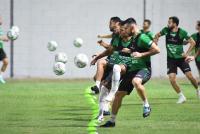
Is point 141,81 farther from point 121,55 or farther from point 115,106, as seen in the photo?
point 121,55

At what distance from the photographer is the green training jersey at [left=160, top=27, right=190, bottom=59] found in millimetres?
20250

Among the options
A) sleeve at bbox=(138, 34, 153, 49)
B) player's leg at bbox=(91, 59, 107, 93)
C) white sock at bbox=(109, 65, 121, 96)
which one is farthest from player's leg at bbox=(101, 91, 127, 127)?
player's leg at bbox=(91, 59, 107, 93)

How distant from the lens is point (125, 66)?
14836mm

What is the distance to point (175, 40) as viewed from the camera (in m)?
20.3

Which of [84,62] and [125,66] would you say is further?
[84,62]

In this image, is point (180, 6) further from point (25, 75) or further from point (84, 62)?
point (84, 62)

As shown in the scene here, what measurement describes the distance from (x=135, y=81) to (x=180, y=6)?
20124mm

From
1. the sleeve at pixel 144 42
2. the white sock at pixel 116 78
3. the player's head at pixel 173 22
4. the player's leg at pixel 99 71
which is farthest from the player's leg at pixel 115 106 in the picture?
the player's head at pixel 173 22

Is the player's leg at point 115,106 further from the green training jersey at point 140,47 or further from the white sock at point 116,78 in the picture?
the green training jersey at point 140,47

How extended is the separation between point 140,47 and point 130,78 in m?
0.62

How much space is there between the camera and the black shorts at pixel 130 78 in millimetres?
14008

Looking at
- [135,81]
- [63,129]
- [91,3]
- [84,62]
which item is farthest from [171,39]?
[91,3]

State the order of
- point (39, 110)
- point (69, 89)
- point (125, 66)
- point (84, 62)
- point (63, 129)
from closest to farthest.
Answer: point (63, 129) < point (125, 66) < point (39, 110) < point (84, 62) < point (69, 89)

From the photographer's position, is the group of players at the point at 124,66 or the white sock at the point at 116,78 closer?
the group of players at the point at 124,66
